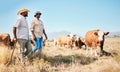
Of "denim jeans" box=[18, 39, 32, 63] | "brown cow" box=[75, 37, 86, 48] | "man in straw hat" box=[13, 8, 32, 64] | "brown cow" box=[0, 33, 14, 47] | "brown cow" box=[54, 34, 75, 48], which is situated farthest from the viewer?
"brown cow" box=[54, 34, 75, 48]

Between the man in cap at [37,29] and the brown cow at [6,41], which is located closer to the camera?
the man in cap at [37,29]

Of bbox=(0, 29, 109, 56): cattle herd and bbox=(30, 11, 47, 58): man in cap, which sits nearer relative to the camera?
bbox=(30, 11, 47, 58): man in cap

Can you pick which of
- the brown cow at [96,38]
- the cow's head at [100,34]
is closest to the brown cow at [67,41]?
the brown cow at [96,38]

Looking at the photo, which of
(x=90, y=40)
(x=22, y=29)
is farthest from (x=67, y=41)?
(x=22, y=29)

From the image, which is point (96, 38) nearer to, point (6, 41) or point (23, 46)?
point (6, 41)

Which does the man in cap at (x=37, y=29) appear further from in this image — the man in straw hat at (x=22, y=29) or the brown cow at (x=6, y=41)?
the brown cow at (x=6, y=41)

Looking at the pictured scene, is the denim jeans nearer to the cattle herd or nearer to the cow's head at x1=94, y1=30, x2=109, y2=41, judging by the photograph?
the cattle herd

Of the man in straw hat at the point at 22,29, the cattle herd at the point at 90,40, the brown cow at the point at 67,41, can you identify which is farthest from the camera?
the brown cow at the point at 67,41

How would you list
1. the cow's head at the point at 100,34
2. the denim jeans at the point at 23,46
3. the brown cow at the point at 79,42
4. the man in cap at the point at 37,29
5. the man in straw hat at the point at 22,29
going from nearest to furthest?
the man in straw hat at the point at 22,29
the denim jeans at the point at 23,46
the man in cap at the point at 37,29
the cow's head at the point at 100,34
the brown cow at the point at 79,42

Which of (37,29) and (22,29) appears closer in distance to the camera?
(22,29)

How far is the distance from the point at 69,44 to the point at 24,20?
1533cm

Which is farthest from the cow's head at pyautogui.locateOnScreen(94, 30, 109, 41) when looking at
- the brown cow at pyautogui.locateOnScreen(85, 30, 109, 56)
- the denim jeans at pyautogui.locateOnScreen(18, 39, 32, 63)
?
the denim jeans at pyautogui.locateOnScreen(18, 39, 32, 63)

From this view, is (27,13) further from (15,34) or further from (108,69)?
(108,69)

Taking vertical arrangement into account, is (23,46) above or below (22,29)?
below
